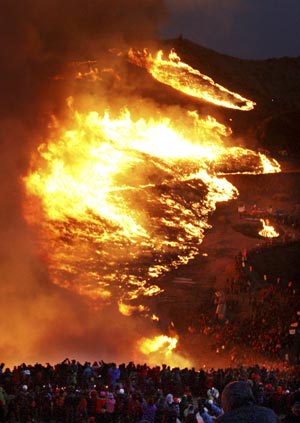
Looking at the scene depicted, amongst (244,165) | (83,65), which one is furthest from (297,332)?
(83,65)

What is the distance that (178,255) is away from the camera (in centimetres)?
3400

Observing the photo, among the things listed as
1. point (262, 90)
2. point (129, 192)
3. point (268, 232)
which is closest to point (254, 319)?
point (268, 232)

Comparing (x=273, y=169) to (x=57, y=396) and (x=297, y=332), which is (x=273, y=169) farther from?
(x=57, y=396)

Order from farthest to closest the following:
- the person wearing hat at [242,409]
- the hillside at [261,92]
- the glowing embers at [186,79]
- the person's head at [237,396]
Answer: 1. the glowing embers at [186,79]
2. the hillside at [261,92]
3. the person's head at [237,396]
4. the person wearing hat at [242,409]

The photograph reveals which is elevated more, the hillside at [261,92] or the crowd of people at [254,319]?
the hillside at [261,92]

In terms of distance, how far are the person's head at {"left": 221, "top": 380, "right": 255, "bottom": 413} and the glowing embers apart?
57.1 metres

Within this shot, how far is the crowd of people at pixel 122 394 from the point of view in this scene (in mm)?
12414

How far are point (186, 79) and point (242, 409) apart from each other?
6035 cm

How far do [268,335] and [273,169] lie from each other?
28313 millimetres

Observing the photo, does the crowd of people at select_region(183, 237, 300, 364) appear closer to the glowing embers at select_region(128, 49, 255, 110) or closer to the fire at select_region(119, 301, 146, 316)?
the fire at select_region(119, 301, 146, 316)

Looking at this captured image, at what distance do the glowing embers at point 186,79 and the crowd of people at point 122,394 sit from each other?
46.6m

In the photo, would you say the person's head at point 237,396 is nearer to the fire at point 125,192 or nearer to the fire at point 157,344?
the fire at point 157,344

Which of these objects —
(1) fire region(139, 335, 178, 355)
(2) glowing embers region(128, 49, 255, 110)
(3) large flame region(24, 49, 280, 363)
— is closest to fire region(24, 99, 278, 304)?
(3) large flame region(24, 49, 280, 363)

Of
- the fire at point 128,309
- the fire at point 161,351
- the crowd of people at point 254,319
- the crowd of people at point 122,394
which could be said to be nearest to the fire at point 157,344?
the fire at point 161,351
